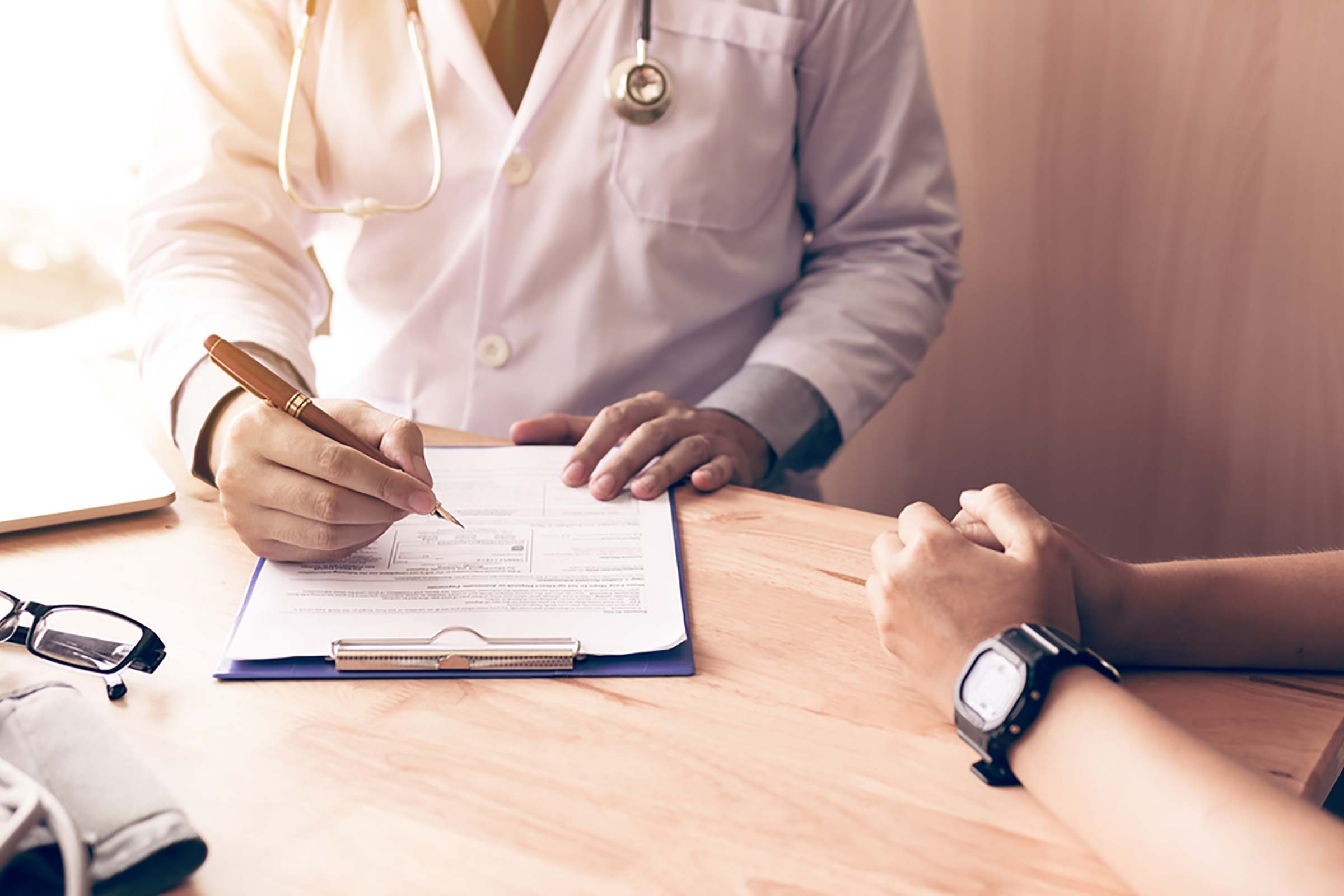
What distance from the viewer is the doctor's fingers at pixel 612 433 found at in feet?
2.83

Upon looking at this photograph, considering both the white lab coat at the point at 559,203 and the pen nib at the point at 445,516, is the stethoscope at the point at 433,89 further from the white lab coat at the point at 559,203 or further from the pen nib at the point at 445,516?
the pen nib at the point at 445,516

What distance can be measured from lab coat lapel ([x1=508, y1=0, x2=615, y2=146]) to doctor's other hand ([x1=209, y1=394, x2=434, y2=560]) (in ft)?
1.45

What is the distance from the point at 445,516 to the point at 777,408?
440 millimetres

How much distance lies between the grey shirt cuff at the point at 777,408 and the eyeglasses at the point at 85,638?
61cm

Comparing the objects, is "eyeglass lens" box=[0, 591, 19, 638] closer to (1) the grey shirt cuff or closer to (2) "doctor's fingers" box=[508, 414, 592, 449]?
(2) "doctor's fingers" box=[508, 414, 592, 449]

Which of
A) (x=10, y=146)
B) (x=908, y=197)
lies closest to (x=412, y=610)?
(x=908, y=197)

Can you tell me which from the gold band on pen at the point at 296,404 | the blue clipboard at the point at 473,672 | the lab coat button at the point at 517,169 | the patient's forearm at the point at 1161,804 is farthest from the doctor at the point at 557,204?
the patient's forearm at the point at 1161,804

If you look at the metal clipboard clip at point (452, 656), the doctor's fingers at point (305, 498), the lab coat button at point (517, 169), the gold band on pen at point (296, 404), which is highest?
the lab coat button at point (517, 169)

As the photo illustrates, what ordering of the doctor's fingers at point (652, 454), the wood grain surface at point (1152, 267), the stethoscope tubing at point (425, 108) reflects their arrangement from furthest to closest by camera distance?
the wood grain surface at point (1152, 267) → the stethoscope tubing at point (425, 108) → the doctor's fingers at point (652, 454)

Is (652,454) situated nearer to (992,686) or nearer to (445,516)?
(445,516)

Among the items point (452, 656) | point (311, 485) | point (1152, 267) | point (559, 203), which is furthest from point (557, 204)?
point (1152, 267)

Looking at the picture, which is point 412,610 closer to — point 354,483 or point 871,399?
point 354,483

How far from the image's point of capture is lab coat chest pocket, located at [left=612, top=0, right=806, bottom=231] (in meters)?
1.09

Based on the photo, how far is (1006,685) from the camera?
1.81 ft
